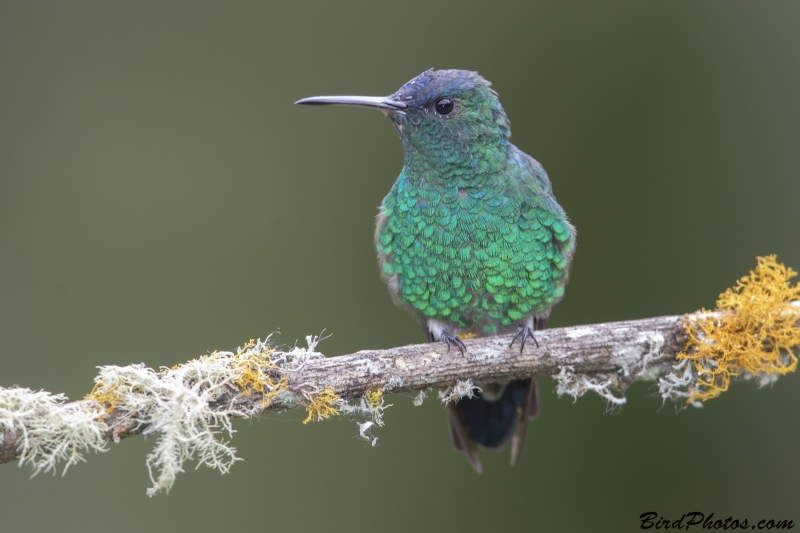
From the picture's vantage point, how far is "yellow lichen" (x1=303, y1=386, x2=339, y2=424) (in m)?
2.50

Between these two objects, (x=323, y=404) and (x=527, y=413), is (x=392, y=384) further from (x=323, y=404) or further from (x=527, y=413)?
(x=527, y=413)

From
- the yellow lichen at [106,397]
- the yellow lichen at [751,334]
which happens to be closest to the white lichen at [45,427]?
the yellow lichen at [106,397]

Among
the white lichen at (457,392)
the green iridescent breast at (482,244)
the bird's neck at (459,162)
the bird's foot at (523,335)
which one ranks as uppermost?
the bird's neck at (459,162)

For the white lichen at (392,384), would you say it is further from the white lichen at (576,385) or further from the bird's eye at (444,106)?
the bird's eye at (444,106)

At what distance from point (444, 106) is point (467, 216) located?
518 millimetres

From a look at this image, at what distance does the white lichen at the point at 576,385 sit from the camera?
9.39ft

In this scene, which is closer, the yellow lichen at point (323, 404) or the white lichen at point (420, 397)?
the yellow lichen at point (323, 404)

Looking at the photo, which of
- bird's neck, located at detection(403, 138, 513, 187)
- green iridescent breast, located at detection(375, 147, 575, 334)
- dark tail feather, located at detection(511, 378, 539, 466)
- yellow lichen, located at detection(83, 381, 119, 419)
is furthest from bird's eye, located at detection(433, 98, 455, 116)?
yellow lichen, located at detection(83, 381, 119, 419)

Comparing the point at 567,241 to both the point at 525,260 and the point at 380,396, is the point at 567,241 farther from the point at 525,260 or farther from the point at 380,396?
the point at 380,396

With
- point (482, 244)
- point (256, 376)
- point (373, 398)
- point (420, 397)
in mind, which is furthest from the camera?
point (482, 244)

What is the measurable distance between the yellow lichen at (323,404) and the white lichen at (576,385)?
94cm

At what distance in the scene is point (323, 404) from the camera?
99.0 inches

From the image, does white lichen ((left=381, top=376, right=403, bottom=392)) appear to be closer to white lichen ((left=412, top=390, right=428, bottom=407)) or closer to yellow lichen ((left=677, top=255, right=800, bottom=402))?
white lichen ((left=412, top=390, right=428, bottom=407))

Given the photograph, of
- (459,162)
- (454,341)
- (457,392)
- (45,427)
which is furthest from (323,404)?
(459,162)
